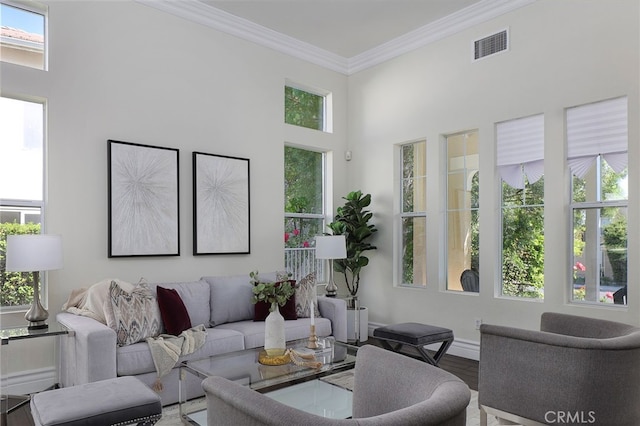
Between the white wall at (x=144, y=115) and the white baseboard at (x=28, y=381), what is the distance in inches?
2.6

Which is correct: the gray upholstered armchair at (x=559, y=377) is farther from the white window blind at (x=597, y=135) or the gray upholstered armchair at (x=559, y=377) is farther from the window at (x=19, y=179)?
the window at (x=19, y=179)

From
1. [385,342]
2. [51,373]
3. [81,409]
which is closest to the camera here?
[81,409]

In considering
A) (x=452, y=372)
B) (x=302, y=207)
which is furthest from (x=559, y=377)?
(x=302, y=207)

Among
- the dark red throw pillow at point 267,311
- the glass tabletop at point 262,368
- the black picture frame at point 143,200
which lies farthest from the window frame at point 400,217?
the black picture frame at point 143,200

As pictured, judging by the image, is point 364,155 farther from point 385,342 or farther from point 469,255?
point 385,342

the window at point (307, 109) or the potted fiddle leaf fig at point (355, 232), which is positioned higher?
the window at point (307, 109)

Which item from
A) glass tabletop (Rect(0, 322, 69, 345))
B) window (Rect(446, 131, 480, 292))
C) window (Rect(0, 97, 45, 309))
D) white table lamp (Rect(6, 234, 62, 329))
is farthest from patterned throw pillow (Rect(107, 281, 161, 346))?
window (Rect(446, 131, 480, 292))

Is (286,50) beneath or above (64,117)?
above

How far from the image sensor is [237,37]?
5215 mm

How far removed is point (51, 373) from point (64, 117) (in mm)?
2148

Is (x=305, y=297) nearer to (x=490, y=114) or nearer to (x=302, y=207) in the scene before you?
(x=302, y=207)

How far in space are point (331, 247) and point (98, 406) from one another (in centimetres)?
326

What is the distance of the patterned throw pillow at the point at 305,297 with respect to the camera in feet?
15.0

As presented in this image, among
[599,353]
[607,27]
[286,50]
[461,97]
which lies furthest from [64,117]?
[607,27]
